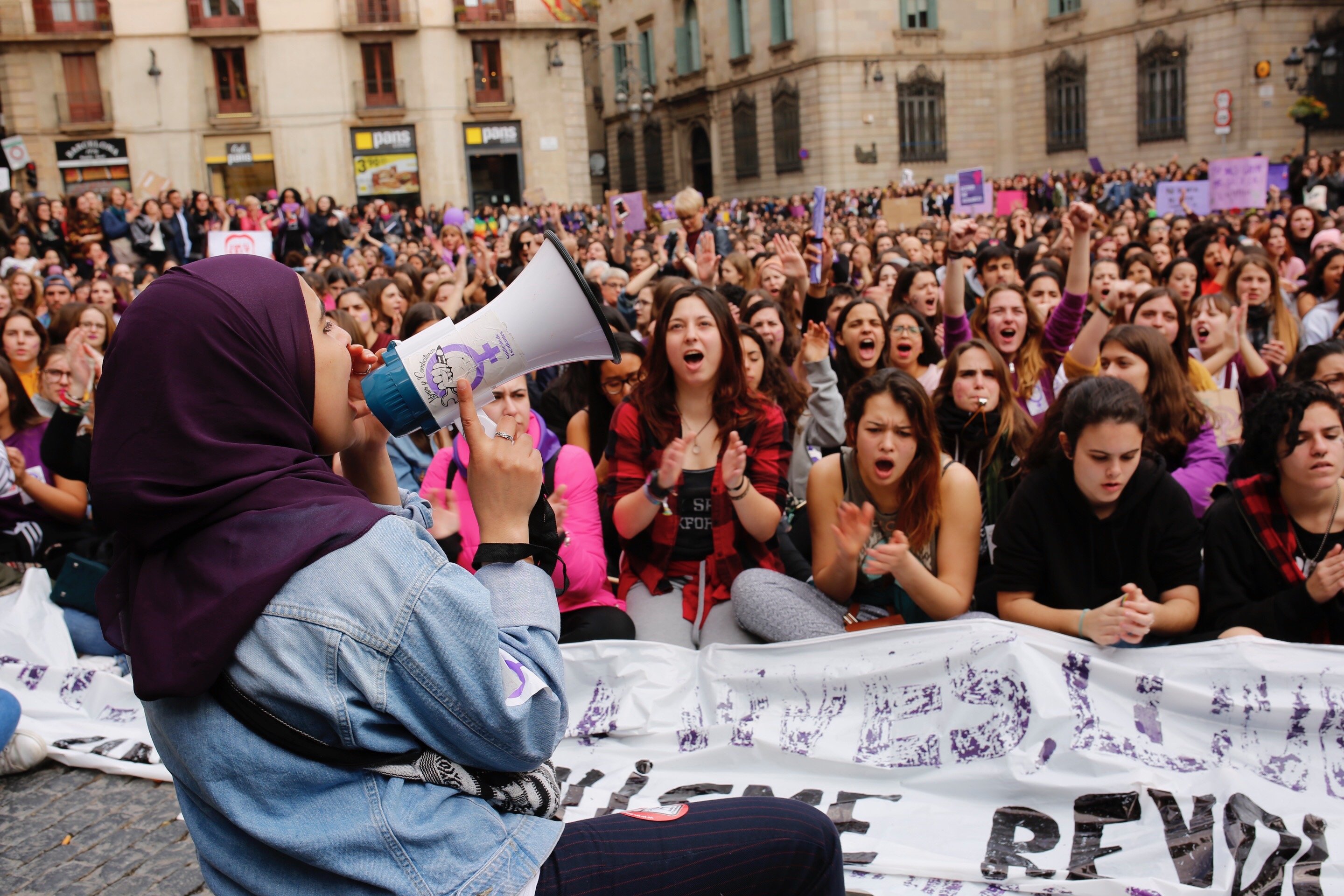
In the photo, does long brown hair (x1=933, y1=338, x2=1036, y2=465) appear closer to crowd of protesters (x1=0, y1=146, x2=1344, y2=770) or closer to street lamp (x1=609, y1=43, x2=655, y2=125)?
crowd of protesters (x1=0, y1=146, x2=1344, y2=770)

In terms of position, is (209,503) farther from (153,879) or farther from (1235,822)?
(1235,822)

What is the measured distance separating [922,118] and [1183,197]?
26.5 metres

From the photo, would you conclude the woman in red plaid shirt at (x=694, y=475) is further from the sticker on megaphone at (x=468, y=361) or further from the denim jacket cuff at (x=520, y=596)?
the denim jacket cuff at (x=520, y=596)

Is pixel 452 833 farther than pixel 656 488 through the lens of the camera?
No

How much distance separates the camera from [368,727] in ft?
4.51

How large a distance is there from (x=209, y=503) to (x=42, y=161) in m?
36.5

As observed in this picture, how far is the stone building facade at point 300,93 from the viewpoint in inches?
1249

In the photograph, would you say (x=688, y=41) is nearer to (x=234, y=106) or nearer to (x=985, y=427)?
(x=234, y=106)

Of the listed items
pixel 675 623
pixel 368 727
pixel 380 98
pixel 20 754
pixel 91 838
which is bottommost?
pixel 91 838

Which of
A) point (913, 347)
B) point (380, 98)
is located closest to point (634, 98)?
point (380, 98)

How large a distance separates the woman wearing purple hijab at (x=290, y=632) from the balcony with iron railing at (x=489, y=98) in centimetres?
3475

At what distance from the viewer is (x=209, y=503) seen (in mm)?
1321

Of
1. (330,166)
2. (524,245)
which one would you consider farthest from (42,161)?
(524,245)

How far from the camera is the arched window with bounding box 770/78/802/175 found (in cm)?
3869
